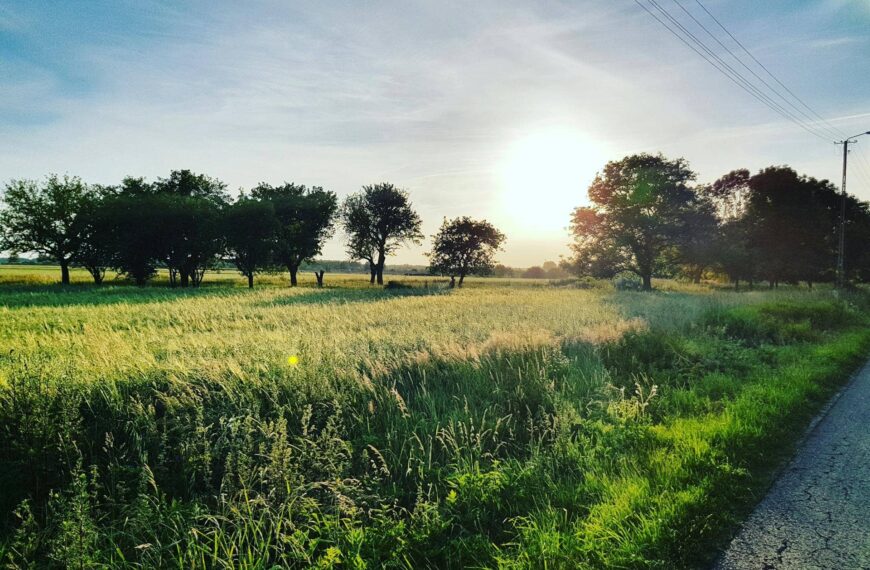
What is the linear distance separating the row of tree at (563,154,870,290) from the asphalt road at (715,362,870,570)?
37.2 m

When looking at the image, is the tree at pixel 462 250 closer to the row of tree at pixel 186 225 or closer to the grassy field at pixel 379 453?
the row of tree at pixel 186 225

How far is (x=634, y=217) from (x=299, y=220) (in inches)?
1595

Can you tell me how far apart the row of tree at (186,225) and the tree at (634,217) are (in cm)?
2741

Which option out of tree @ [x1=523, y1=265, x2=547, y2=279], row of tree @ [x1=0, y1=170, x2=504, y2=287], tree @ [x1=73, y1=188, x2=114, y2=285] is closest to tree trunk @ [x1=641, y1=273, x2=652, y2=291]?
row of tree @ [x1=0, y1=170, x2=504, y2=287]

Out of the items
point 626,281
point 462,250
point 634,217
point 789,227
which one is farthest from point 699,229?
point 462,250

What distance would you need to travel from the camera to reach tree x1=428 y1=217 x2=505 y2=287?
208 ft

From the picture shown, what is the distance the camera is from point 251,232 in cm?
4931

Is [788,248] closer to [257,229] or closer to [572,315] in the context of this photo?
[572,315]

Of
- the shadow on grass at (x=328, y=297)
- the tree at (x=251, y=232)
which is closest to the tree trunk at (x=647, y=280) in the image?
the shadow on grass at (x=328, y=297)

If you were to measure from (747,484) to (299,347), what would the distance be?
693 centimetres

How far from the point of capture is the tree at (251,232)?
161 ft

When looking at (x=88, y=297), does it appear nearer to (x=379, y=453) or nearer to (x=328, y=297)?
(x=328, y=297)

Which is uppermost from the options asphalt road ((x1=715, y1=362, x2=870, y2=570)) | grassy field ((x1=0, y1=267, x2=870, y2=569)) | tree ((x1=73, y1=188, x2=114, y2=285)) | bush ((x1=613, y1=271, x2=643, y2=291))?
tree ((x1=73, y1=188, x2=114, y2=285))

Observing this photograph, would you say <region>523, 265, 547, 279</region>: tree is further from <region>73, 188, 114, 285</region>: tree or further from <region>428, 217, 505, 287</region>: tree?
<region>73, 188, 114, 285</region>: tree
